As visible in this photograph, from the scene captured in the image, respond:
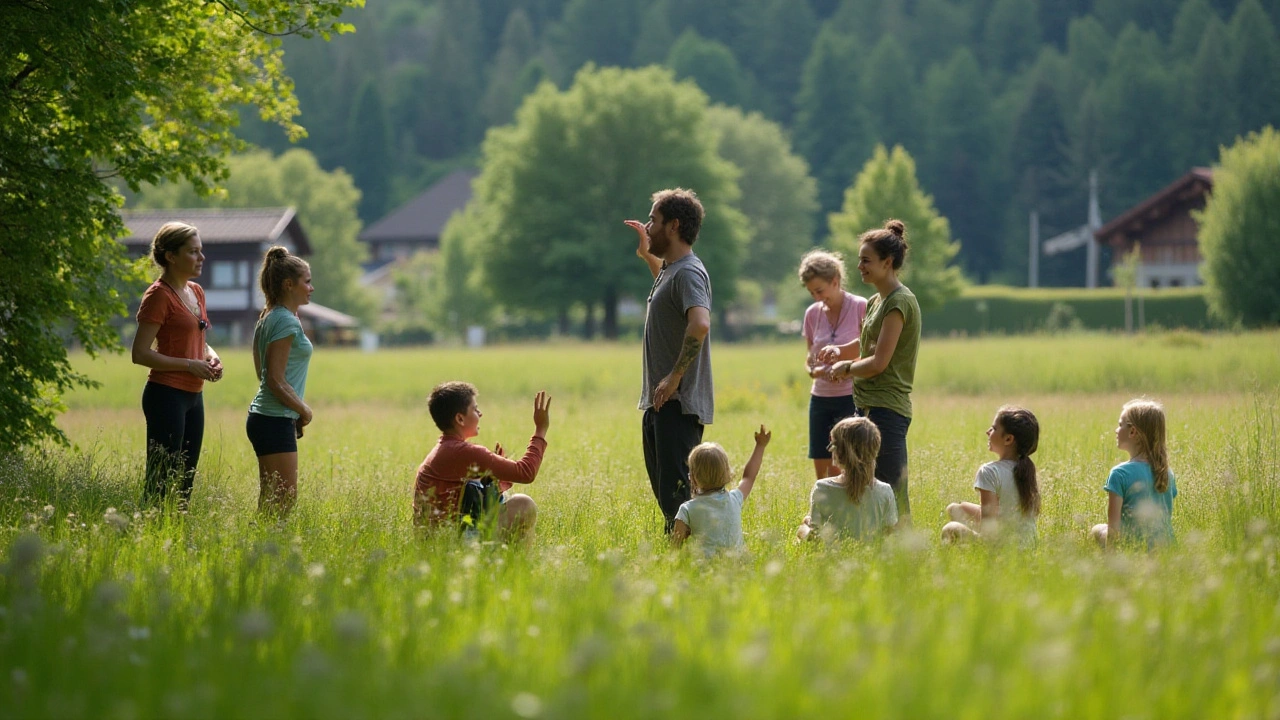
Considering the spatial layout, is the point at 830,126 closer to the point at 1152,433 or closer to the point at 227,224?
the point at 227,224

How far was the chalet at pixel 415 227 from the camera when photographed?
11438 cm

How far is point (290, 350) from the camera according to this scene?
7.46 meters

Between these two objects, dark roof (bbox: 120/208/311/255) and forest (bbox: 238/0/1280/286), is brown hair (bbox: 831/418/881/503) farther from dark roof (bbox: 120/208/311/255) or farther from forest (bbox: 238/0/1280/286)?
forest (bbox: 238/0/1280/286)

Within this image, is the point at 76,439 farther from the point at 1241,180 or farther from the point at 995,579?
the point at 1241,180

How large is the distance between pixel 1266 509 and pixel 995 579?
3.17 metres

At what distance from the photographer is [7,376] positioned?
934 centimetres

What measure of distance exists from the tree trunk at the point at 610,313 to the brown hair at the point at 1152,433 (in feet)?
178

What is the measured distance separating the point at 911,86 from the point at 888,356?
389ft

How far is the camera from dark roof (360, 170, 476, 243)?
114m

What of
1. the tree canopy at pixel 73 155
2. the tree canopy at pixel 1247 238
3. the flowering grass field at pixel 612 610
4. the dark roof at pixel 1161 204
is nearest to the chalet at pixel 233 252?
the tree canopy at pixel 1247 238

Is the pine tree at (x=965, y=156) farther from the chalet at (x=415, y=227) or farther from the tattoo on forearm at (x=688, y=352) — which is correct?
the tattoo on forearm at (x=688, y=352)

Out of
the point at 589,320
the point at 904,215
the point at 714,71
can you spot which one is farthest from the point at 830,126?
the point at 904,215

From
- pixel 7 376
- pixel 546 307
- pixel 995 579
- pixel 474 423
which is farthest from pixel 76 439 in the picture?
pixel 546 307

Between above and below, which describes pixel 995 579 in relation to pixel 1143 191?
below
